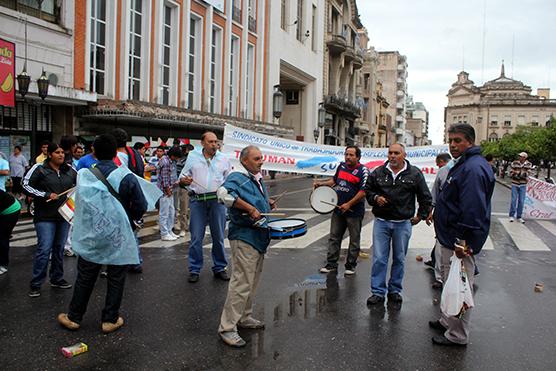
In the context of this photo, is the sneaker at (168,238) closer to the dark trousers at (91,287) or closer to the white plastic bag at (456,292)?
the dark trousers at (91,287)

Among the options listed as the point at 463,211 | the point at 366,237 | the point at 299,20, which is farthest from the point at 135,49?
the point at 299,20

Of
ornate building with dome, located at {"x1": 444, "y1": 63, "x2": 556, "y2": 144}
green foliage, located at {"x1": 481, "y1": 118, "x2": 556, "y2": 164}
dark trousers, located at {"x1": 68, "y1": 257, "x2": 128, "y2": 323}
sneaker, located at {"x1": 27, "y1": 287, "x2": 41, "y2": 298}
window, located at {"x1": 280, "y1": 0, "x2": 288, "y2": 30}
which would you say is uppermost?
ornate building with dome, located at {"x1": 444, "y1": 63, "x2": 556, "y2": 144}

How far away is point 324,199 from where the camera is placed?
714 centimetres

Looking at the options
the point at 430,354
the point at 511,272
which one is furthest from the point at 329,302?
the point at 511,272

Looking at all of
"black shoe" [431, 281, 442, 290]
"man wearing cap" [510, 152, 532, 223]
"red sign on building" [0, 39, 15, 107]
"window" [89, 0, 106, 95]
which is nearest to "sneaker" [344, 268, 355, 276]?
"black shoe" [431, 281, 442, 290]

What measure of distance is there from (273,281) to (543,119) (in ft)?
420

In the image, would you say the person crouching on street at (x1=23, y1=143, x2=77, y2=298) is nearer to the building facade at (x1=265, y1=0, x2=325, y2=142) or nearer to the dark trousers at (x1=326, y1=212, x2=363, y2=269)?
the dark trousers at (x1=326, y1=212, x2=363, y2=269)

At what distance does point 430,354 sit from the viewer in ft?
14.5

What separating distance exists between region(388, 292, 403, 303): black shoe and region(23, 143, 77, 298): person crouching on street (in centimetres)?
398

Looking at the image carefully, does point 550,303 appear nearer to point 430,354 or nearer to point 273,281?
point 430,354

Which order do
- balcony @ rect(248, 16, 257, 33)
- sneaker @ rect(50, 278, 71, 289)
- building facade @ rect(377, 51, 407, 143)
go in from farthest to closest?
building facade @ rect(377, 51, 407, 143), balcony @ rect(248, 16, 257, 33), sneaker @ rect(50, 278, 71, 289)

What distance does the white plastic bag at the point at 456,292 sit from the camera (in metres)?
4.38

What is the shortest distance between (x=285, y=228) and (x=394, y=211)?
61.7 inches

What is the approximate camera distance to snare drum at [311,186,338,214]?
Result: 7078mm
